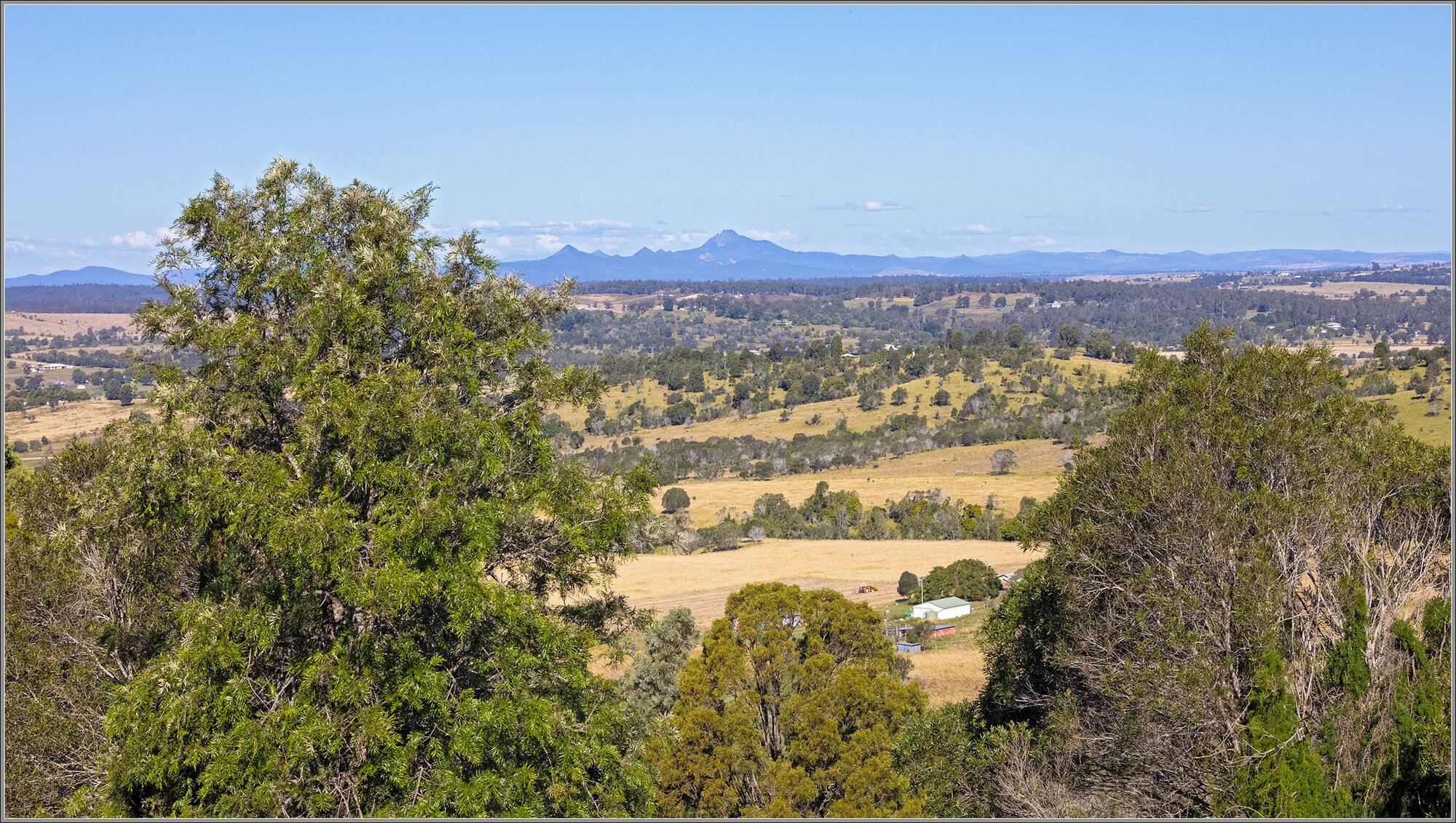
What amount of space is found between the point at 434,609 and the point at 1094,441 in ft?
221

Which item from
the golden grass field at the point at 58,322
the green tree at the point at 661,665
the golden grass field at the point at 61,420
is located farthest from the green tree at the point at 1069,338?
the golden grass field at the point at 58,322

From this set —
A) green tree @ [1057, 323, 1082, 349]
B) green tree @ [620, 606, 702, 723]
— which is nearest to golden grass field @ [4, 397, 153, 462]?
green tree @ [620, 606, 702, 723]

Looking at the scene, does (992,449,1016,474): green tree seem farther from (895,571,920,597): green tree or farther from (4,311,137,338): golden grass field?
(4,311,137,338): golden grass field

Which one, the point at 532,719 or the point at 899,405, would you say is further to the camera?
the point at 899,405

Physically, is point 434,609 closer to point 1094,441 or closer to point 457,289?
point 457,289

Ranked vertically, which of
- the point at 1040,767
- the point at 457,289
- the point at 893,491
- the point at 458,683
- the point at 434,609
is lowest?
the point at 893,491

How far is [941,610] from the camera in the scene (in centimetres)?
3947

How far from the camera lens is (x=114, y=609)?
1079cm

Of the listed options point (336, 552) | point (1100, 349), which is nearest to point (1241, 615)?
point (336, 552)

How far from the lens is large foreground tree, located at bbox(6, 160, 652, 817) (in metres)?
8.33

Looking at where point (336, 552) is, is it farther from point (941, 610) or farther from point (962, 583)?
point (962, 583)

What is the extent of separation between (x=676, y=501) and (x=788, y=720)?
48.5m

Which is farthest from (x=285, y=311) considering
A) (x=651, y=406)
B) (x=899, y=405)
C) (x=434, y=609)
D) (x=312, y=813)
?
(x=651, y=406)

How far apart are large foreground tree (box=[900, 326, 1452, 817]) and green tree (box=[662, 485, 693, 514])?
50.5m
